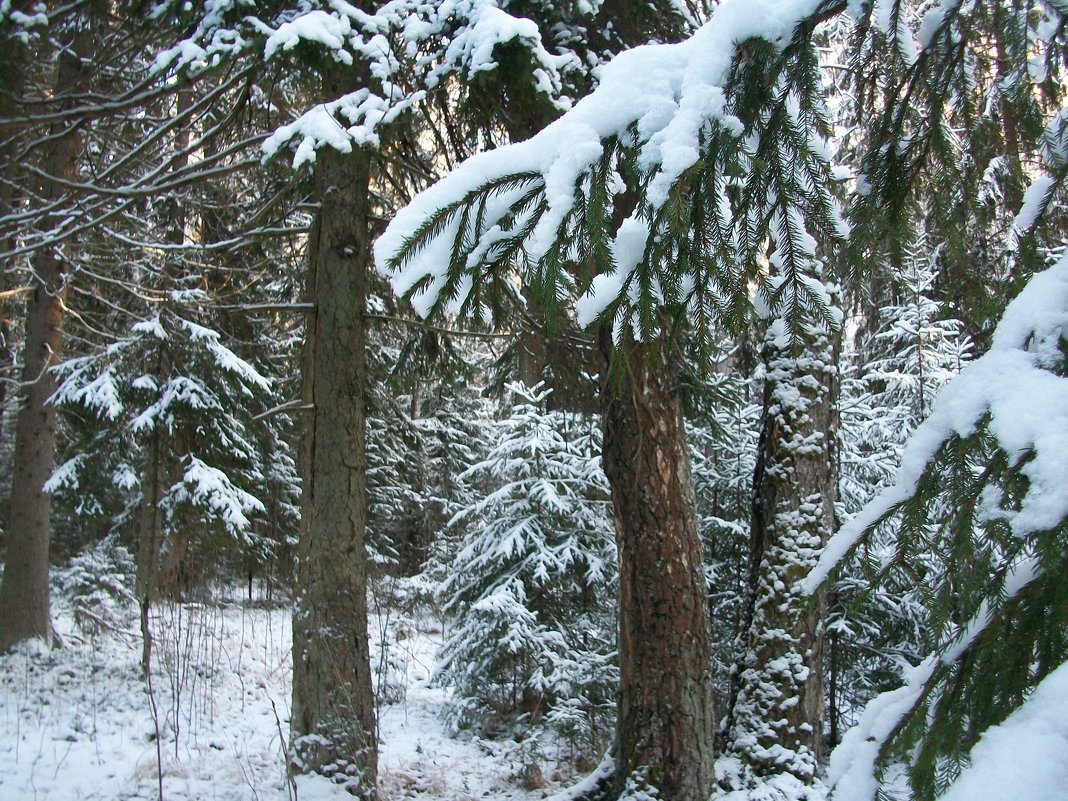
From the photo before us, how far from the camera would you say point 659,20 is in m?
5.72

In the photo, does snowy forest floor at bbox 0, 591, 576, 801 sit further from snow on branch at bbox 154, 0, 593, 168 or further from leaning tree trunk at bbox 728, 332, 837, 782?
snow on branch at bbox 154, 0, 593, 168

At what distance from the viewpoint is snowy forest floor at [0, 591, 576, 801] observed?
588 cm

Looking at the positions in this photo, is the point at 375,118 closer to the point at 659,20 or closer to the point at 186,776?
the point at 659,20

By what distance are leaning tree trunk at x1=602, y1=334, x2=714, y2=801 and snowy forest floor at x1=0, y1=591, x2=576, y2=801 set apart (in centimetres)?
201

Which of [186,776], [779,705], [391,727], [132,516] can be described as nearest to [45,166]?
[132,516]

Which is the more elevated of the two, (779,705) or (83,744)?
(779,705)

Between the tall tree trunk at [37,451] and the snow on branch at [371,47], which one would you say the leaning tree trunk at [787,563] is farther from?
the tall tree trunk at [37,451]

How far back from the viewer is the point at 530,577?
882 cm

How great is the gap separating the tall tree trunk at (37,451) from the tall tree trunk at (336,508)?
5030mm

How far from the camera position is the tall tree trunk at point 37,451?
29.6 feet

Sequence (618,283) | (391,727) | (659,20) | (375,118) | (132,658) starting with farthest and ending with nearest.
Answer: (132,658), (391,727), (659,20), (375,118), (618,283)

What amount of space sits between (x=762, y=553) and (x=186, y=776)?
16.2 feet

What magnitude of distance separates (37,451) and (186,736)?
4.33 metres

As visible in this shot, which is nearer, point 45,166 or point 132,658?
point 45,166
